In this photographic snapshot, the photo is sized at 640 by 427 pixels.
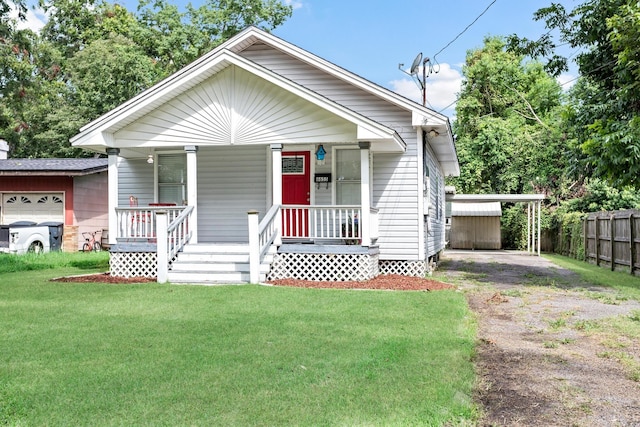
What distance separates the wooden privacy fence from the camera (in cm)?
1385

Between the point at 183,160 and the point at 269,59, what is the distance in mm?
3159

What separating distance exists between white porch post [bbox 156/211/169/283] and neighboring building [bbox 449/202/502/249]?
21.6 m

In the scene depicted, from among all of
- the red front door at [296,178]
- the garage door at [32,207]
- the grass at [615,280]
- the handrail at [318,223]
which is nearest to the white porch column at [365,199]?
the handrail at [318,223]

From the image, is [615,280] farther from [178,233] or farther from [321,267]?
[178,233]

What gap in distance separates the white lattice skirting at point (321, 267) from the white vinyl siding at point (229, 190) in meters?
2.47

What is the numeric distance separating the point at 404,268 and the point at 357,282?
1.88 m

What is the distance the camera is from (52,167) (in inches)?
735

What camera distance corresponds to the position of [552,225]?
2741 centimetres

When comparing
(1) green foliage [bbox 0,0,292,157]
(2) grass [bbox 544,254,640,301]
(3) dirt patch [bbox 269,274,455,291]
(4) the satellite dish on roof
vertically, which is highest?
(1) green foliage [bbox 0,0,292,157]

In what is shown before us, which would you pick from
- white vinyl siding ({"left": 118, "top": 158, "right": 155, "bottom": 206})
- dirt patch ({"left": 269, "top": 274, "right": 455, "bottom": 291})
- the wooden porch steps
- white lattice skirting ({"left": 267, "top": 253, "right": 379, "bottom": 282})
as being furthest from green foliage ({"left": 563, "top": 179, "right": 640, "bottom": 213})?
white vinyl siding ({"left": 118, "top": 158, "right": 155, "bottom": 206})

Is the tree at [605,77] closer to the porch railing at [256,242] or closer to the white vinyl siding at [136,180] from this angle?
the porch railing at [256,242]

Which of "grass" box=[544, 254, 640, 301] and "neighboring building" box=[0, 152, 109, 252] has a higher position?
"neighboring building" box=[0, 152, 109, 252]

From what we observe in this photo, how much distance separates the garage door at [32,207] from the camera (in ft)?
63.1

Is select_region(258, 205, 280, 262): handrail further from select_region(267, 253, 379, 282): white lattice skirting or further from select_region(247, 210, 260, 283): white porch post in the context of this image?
select_region(267, 253, 379, 282): white lattice skirting
